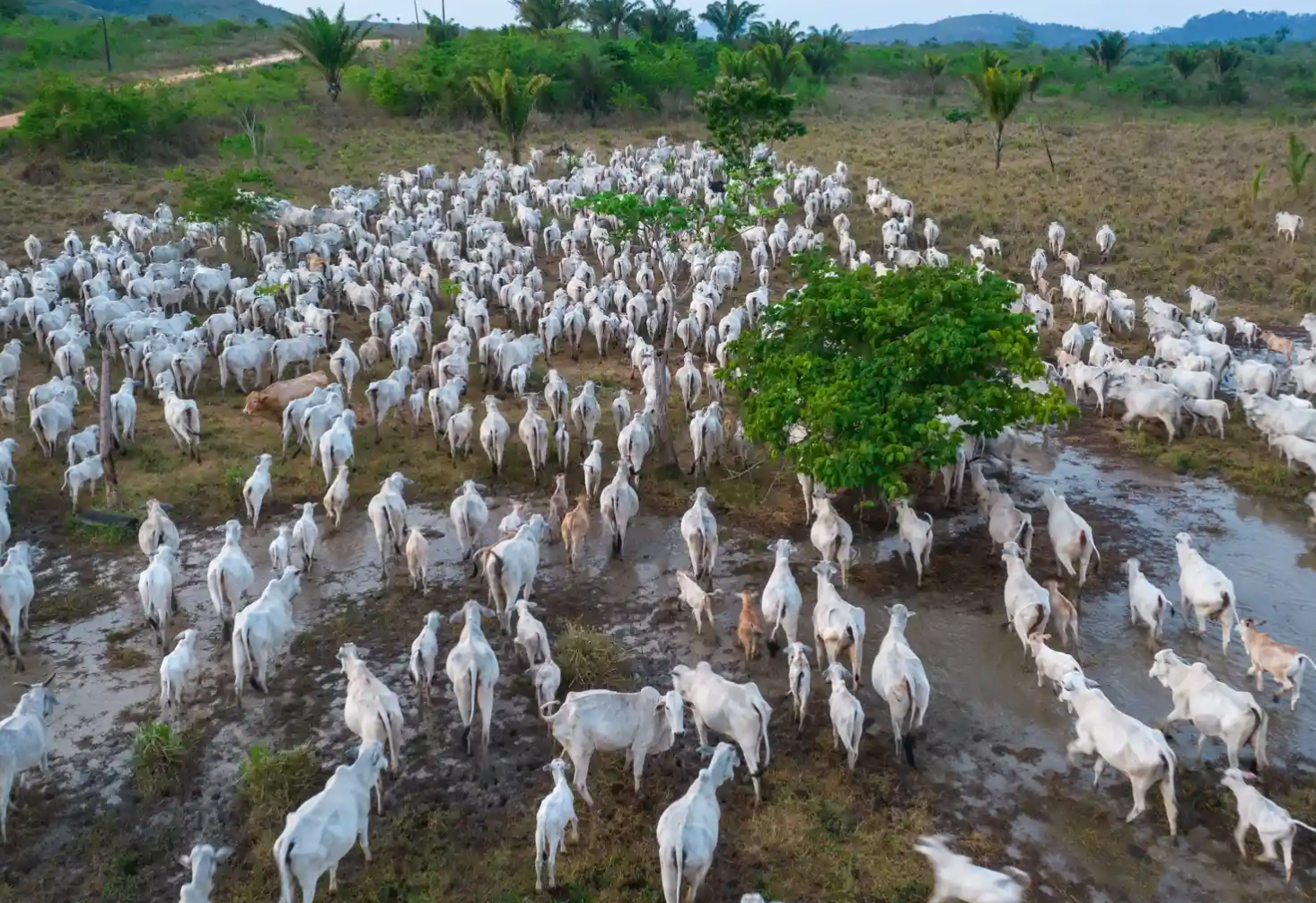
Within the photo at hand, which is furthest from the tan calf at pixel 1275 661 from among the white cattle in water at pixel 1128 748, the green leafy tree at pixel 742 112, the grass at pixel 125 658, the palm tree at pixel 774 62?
the palm tree at pixel 774 62

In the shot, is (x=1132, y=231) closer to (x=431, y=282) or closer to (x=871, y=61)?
(x=431, y=282)

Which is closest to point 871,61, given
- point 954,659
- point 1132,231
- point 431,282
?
point 1132,231

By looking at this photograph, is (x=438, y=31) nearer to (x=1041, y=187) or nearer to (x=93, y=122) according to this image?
(x=93, y=122)

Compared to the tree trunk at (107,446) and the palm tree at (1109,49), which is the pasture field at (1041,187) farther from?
the palm tree at (1109,49)

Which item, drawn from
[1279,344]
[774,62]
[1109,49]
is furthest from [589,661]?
[1109,49]

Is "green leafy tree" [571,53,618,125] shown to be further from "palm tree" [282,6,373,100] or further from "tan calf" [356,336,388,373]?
"tan calf" [356,336,388,373]

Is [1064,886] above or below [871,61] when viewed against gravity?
below

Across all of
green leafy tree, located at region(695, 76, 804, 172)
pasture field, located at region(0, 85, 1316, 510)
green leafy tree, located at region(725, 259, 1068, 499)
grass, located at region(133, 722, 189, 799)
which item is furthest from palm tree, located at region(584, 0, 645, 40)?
grass, located at region(133, 722, 189, 799)
